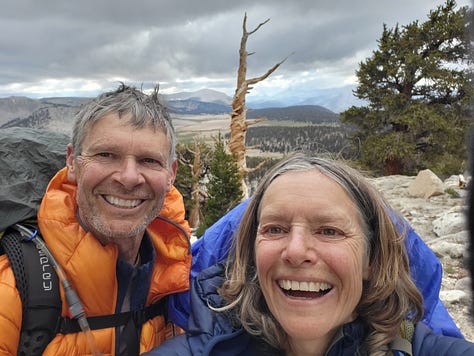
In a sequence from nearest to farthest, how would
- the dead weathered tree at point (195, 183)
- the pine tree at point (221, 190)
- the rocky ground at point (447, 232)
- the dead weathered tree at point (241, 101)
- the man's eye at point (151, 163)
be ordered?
the rocky ground at point (447, 232) → the man's eye at point (151, 163) → the dead weathered tree at point (241, 101) → the pine tree at point (221, 190) → the dead weathered tree at point (195, 183)

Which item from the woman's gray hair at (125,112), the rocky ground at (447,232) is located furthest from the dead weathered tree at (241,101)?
the woman's gray hair at (125,112)

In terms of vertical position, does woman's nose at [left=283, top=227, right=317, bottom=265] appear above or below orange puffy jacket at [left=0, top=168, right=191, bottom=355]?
above

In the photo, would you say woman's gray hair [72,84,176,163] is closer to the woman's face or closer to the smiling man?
the smiling man

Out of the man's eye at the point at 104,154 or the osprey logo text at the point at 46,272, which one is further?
the man's eye at the point at 104,154

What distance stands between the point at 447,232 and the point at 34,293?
310 inches

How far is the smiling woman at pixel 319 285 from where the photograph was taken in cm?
193

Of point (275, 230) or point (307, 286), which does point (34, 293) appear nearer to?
point (275, 230)

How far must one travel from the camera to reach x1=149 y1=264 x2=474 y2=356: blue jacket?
1894 mm

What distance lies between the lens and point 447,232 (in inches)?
305

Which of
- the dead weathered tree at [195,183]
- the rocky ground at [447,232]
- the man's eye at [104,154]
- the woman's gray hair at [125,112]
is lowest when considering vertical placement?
the dead weathered tree at [195,183]

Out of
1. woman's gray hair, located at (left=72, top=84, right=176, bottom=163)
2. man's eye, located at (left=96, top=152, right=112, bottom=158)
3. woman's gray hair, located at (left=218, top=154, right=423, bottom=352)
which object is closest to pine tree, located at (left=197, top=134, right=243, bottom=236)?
woman's gray hair, located at (left=72, top=84, right=176, bottom=163)

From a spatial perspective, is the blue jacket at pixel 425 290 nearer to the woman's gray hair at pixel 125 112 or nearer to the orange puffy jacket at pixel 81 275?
the orange puffy jacket at pixel 81 275

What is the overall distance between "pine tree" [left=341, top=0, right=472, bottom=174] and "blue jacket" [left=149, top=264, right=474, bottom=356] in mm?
17550

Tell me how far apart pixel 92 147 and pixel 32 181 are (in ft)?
1.59
